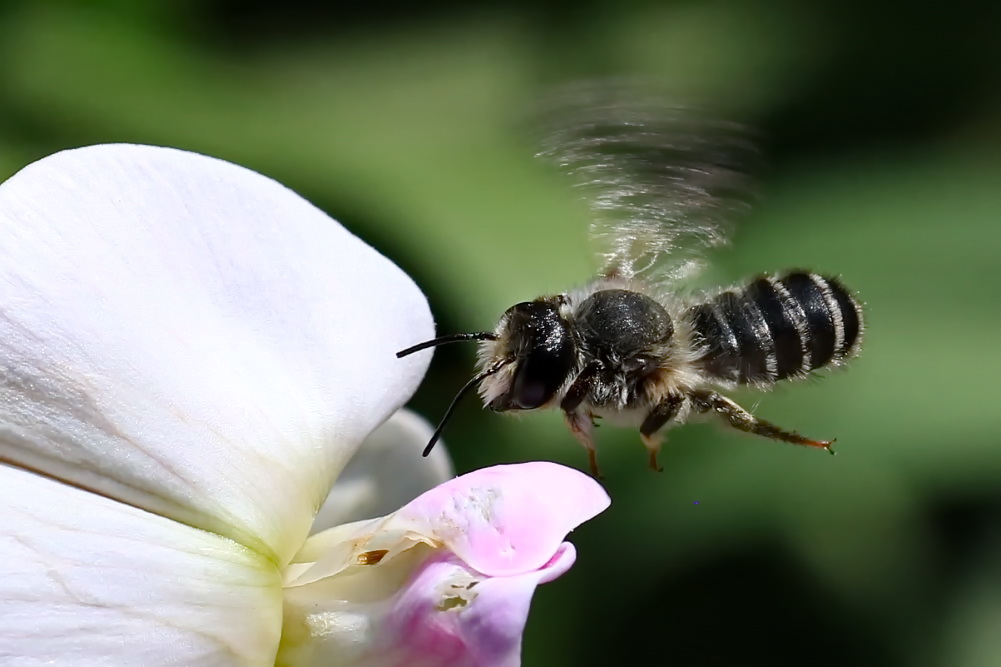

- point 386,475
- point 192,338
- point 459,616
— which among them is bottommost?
point 386,475

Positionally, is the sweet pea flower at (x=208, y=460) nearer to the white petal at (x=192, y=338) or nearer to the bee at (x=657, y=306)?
the white petal at (x=192, y=338)

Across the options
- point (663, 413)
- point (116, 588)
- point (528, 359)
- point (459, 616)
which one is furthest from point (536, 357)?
point (116, 588)

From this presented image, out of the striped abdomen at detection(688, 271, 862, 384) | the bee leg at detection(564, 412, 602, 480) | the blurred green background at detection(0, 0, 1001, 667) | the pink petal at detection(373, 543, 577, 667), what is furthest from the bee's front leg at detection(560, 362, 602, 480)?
the blurred green background at detection(0, 0, 1001, 667)

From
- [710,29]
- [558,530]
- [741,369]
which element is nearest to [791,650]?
[741,369]

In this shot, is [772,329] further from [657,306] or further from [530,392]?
[530,392]

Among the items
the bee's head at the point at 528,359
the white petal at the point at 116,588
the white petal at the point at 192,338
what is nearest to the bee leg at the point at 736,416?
the bee's head at the point at 528,359

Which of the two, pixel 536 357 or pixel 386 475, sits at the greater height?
pixel 536 357

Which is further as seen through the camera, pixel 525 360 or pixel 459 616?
pixel 525 360

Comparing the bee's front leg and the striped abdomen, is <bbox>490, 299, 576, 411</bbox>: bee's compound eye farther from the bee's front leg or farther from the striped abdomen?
the striped abdomen
